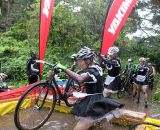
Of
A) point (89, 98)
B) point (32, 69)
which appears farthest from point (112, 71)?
point (32, 69)

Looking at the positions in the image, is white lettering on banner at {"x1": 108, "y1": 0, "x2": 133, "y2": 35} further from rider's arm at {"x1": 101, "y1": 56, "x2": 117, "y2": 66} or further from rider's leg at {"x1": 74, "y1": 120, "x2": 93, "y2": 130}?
rider's leg at {"x1": 74, "y1": 120, "x2": 93, "y2": 130}

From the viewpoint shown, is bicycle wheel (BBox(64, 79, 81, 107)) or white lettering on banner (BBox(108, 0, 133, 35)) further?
white lettering on banner (BBox(108, 0, 133, 35))

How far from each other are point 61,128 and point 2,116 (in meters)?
1.45

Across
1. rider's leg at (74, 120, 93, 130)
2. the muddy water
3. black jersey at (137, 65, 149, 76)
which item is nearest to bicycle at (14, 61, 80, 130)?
the muddy water

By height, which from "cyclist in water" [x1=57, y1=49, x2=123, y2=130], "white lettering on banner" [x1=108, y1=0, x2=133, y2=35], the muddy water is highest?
"white lettering on banner" [x1=108, y1=0, x2=133, y2=35]

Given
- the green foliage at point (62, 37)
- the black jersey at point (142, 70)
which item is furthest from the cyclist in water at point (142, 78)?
the green foliage at point (62, 37)

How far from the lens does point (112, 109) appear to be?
211 inches

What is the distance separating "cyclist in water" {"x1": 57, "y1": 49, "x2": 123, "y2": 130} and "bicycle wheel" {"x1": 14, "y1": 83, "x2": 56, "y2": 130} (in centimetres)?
108

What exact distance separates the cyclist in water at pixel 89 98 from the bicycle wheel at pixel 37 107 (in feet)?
3.54

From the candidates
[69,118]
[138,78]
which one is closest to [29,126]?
[69,118]

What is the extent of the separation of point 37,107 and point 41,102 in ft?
Answer: 0.44

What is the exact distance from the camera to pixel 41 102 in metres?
6.46

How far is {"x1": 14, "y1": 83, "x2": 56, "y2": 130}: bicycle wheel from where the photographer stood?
614 cm

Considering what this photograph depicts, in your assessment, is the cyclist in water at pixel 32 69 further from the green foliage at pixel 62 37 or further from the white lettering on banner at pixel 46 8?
the white lettering on banner at pixel 46 8
